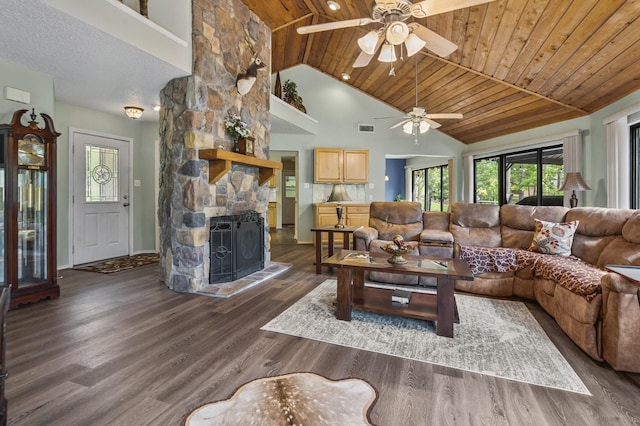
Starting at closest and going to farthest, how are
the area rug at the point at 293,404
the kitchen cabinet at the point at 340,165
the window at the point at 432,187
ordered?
1. the area rug at the point at 293,404
2. the kitchen cabinet at the point at 340,165
3. the window at the point at 432,187

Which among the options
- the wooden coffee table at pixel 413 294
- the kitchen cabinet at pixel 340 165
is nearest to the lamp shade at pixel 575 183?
the wooden coffee table at pixel 413 294

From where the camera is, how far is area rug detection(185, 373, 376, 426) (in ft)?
4.90

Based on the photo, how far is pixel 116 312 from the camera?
113 inches

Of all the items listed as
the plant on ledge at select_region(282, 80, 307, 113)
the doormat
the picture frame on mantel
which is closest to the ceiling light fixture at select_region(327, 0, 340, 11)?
the plant on ledge at select_region(282, 80, 307, 113)

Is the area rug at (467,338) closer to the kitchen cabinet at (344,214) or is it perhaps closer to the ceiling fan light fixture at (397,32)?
the ceiling fan light fixture at (397,32)

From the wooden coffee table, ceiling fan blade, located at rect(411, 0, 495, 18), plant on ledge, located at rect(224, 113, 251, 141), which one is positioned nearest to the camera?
ceiling fan blade, located at rect(411, 0, 495, 18)

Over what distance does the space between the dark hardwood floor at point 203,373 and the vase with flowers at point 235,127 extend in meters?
2.08

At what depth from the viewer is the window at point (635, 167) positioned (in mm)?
4094

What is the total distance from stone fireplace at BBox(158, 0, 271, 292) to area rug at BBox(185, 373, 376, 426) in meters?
2.08

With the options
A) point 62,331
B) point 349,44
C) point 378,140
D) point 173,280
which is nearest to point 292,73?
point 349,44

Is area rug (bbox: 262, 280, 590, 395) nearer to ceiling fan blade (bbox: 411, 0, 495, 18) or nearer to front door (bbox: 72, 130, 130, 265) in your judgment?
ceiling fan blade (bbox: 411, 0, 495, 18)

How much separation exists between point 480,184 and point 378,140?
256 centimetres

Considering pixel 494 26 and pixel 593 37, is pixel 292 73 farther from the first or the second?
pixel 593 37

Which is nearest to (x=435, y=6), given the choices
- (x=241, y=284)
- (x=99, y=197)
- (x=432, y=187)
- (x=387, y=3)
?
(x=387, y=3)
